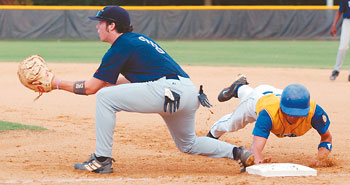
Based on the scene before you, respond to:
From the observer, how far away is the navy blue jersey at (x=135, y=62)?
462 cm

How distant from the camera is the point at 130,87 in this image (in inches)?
183

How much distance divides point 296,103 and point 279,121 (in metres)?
0.27

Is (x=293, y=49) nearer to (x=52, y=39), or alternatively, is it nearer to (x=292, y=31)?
(x=292, y=31)

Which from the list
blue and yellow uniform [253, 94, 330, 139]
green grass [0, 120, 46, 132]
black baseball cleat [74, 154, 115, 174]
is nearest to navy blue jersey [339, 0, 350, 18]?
green grass [0, 120, 46, 132]

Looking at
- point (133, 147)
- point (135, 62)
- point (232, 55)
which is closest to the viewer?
point (135, 62)

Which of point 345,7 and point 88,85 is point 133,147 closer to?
point 88,85

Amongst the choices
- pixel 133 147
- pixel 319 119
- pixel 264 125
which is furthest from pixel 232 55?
pixel 264 125

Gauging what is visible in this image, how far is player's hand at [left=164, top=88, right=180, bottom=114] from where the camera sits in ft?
15.0

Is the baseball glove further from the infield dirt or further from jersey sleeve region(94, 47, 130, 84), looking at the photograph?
the infield dirt

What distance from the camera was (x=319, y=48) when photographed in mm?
21656

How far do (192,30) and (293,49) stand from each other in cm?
656

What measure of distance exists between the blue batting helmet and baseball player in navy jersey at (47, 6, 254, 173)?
19.0 inches

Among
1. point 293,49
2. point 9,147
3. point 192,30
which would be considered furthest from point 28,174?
point 192,30

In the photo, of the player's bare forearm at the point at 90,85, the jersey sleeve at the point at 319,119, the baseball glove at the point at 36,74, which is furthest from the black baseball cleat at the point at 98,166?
the jersey sleeve at the point at 319,119
